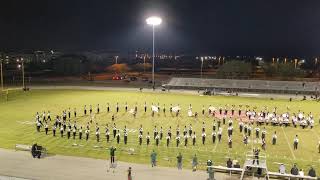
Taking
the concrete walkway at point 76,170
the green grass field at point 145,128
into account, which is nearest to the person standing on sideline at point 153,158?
the concrete walkway at point 76,170

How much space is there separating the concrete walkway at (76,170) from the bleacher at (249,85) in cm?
3480

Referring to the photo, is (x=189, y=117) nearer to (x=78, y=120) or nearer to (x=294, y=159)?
(x=78, y=120)

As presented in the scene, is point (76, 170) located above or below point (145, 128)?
below

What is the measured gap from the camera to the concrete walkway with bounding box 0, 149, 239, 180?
16.9 metres

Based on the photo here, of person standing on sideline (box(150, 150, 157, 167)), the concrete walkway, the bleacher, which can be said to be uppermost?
the bleacher

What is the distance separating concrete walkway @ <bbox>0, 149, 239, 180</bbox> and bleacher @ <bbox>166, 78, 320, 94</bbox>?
3480 cm

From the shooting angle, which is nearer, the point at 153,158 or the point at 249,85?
the point at 153,158

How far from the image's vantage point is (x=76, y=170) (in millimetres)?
17781

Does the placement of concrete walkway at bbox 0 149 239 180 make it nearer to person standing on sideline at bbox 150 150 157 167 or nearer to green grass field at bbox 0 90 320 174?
person standing on sideline at bbox 150 150 157 167

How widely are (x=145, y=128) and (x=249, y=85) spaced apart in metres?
28.1

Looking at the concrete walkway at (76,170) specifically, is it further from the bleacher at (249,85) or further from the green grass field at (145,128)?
the bleacher at (249,85)

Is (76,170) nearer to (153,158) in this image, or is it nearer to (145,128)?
(153,158)

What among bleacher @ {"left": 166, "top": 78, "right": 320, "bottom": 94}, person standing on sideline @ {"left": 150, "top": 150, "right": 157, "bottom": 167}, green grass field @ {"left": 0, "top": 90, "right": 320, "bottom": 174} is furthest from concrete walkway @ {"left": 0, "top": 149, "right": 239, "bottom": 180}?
bleacher @ {"left": 166, "top": 78, "right": 320, "bottom": 94}

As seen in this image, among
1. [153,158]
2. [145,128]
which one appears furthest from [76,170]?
[145,128]
